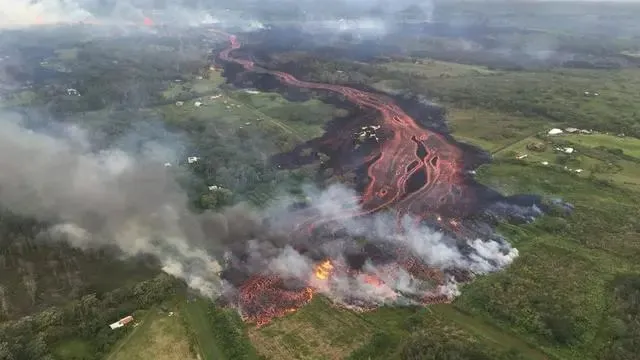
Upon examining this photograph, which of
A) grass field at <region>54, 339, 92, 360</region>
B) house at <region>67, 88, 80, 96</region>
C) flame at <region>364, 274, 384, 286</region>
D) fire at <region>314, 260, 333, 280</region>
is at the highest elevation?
house at <region>67, 88, 80, 96</region>

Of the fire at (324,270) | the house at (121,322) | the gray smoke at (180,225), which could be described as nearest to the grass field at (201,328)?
the gray smoke at (180,225)

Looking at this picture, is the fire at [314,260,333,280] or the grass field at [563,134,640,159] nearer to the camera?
the fire at [314,260,333,280]

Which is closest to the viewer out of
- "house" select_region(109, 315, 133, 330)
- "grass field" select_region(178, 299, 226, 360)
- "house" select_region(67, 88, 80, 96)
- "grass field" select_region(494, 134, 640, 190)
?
"grass field" select_region(178, 299, 226, 360)

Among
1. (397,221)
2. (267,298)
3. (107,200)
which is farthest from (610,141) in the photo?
(107,200)

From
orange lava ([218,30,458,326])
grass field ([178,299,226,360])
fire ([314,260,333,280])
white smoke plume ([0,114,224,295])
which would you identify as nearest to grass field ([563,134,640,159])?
orange lava ([218,30,458,326])

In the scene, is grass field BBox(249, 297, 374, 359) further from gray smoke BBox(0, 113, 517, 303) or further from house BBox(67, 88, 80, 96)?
house BBox(67, 88, 80, 96)

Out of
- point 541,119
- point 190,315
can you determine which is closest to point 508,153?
point 541,119

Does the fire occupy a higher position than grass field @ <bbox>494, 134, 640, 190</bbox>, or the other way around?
→ grass field @ <bbox>494, 134, 640, 190</bbox>

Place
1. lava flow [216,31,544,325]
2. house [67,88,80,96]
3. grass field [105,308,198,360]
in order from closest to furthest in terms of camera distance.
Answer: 1. grass field [105,308,198,360]
2. lava flow [216,31,544,325]
3. house [67,88,80,96]
